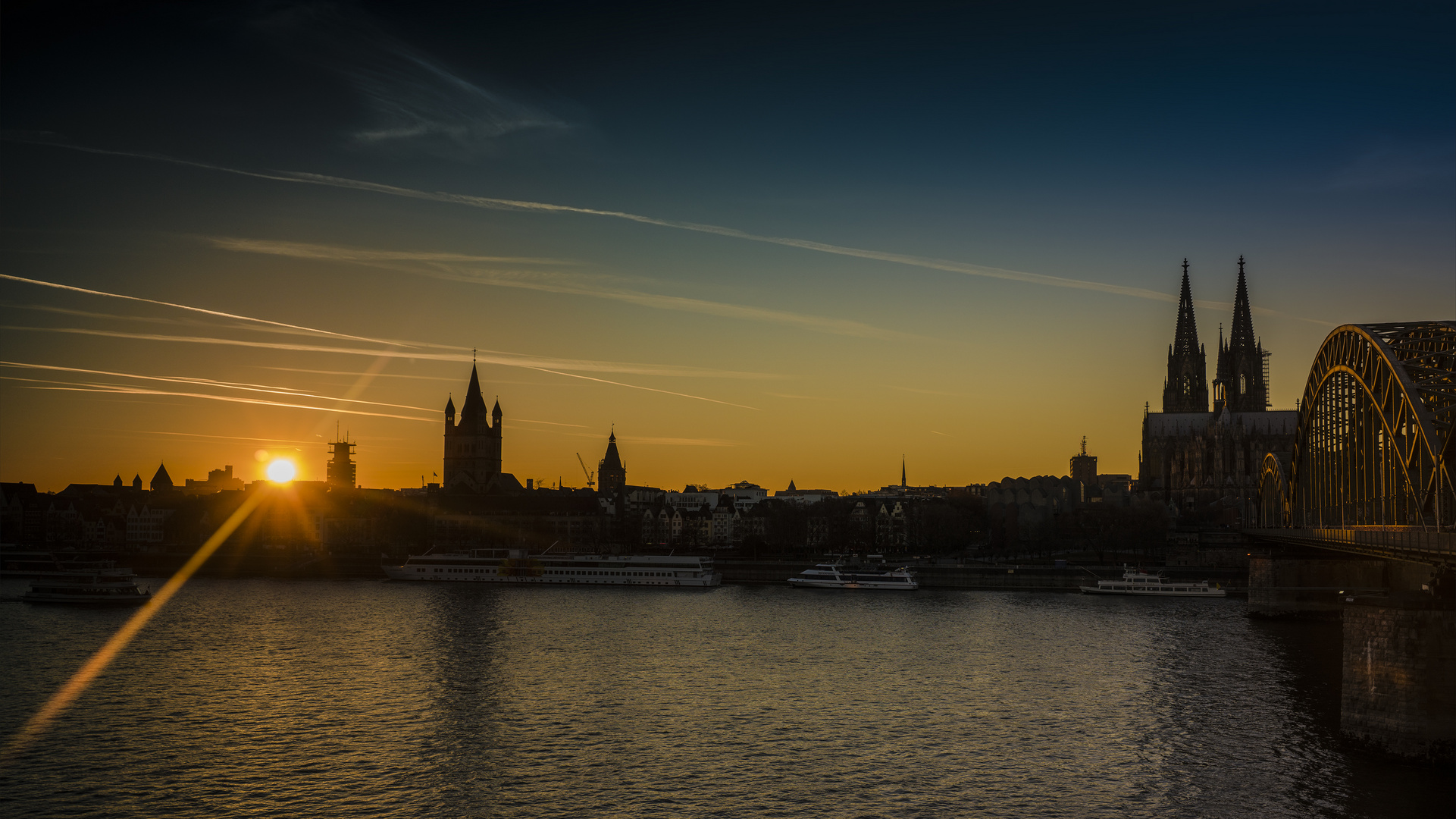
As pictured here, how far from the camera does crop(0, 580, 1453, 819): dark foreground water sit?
1022 inches

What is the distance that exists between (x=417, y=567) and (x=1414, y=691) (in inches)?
3379

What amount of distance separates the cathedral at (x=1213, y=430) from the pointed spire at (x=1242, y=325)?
0.10 metres

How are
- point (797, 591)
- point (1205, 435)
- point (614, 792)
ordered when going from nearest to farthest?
1. point (614, 792)
2. point (797, 591)
3. point (1205, 435)

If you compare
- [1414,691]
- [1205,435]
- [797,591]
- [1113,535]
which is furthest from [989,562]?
[1414,691]

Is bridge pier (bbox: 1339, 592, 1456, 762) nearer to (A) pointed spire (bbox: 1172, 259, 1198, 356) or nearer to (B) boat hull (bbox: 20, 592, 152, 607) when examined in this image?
(B) boat hull (bbox: 20, 592, 152, 607)

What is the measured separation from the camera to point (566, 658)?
4744cm

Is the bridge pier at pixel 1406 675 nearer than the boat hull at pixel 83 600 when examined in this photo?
Yes

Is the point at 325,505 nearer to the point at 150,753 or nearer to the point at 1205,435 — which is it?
the point at 1205,435

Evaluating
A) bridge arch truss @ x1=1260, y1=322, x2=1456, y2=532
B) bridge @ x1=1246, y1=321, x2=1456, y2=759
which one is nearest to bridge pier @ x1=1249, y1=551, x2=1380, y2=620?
bridge @ x1=1246, y1=321, x2=1456, y2=759

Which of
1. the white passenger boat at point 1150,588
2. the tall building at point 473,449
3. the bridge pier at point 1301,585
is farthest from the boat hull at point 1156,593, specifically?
the tall building at point 473,449

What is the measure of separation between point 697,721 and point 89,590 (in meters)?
59.3

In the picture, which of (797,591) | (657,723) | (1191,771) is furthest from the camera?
(797,591)

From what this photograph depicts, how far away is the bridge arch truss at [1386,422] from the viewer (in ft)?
112

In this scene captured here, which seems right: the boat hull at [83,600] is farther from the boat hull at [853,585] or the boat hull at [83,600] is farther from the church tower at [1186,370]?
the church tower at [1186,370]
